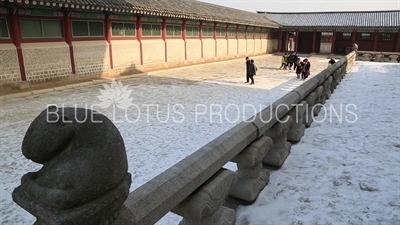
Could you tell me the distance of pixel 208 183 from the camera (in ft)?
7.45

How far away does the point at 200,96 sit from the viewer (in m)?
11.3

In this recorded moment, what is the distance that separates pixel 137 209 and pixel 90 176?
1.69ft

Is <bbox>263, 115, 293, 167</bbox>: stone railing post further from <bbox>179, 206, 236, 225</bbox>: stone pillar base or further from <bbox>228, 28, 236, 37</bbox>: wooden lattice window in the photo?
<bbox>228, 28, 236, 37</bbox>: wooden lattice window

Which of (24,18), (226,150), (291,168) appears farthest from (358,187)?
(24,18)

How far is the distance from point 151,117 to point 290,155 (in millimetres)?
4791

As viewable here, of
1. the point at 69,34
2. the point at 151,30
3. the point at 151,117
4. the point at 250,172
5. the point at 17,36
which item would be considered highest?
the point at 151,30

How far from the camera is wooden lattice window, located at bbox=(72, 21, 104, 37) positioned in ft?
45.4

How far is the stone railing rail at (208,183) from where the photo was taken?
1.52 meters

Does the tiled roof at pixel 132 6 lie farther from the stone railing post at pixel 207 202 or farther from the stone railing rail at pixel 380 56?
the stone railing rail at pixel 380 56

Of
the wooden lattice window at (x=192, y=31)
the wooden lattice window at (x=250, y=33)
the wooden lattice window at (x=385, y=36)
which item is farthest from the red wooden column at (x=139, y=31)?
the wooden lattice window at (x=385, y=36)

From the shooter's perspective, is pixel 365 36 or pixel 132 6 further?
pixel 365 36

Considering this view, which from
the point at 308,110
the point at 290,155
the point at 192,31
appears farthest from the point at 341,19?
the point at 290,155

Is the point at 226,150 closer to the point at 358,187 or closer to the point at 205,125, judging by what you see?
the point at 358,187

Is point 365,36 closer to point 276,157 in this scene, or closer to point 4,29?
point 4,29
